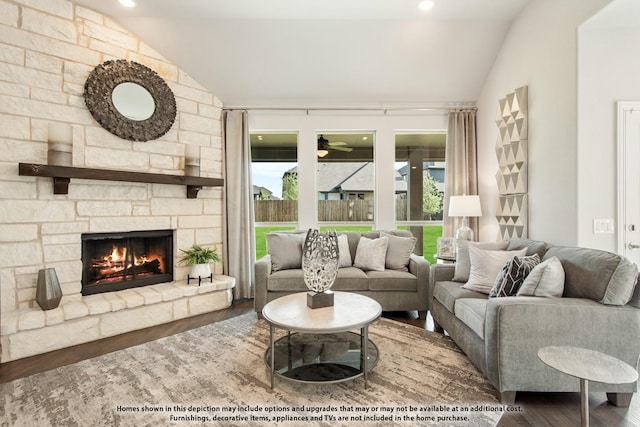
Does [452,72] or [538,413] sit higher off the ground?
[452,72]

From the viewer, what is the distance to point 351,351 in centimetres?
238

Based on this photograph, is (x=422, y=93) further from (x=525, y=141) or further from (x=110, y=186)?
(x=110, y=186)

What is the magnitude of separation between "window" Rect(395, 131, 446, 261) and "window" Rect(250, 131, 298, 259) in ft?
4.92

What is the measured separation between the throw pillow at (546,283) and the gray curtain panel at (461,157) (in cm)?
213

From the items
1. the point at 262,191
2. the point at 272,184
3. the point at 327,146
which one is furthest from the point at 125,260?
the point at 327,146

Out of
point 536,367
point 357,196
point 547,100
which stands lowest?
point 536,367

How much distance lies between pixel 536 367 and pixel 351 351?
1.16 m

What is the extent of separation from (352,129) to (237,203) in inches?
73.5

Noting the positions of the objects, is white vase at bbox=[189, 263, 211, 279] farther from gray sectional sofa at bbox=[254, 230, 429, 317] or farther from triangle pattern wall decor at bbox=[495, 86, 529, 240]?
triangle pattern wall decor at bbox=[495, 86, 529, 240]

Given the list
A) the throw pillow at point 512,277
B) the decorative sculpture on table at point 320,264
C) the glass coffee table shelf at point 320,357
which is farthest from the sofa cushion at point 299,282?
the throw pillow at point 512,277

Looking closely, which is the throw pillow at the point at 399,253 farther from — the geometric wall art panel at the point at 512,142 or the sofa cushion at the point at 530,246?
the geometric wall art panel at the point at 512,142

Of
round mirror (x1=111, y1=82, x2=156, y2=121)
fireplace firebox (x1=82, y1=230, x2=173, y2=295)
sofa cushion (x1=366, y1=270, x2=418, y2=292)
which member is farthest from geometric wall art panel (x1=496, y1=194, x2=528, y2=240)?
round mirror (x1=111, y1=82, x2=156, y2=121)

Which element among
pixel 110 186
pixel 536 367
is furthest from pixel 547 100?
pixel 110 186

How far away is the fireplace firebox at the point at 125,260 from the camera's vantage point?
10.7 feet
